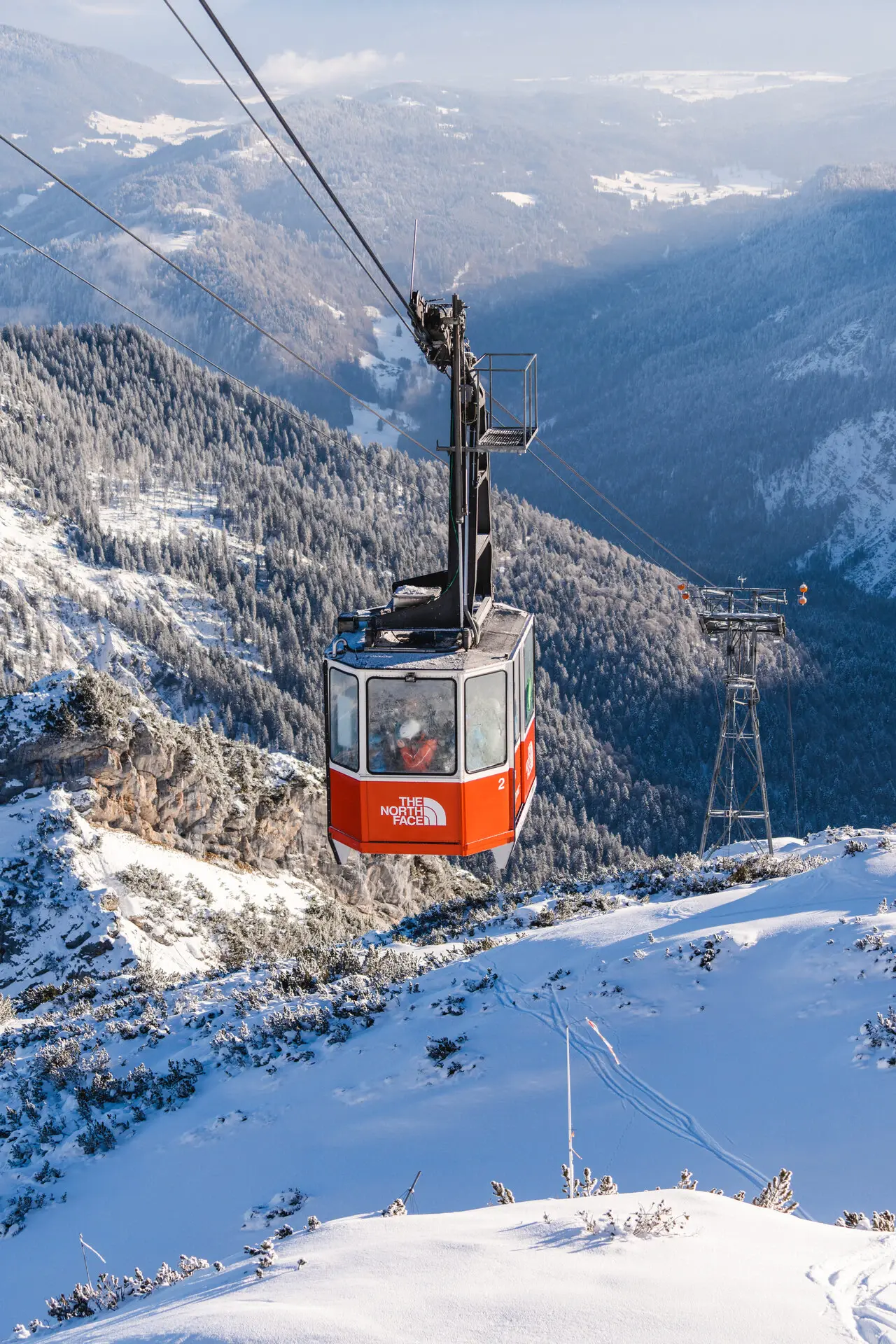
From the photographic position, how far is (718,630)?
32.8 m

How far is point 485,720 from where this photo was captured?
577 inches

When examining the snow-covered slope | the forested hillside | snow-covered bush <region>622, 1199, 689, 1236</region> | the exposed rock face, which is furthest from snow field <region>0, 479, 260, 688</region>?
snow-covered bush <region>622, 1199, 689, 1236</region>

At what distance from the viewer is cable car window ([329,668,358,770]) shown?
1457 centimetres

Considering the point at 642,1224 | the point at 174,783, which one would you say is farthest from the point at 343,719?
the point at 174,783

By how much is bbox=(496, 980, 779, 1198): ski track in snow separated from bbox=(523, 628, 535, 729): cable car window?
495 centimetres

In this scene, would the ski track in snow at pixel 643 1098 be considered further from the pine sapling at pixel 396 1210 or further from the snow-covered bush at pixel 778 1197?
the pine sapling at pixel 396 1210

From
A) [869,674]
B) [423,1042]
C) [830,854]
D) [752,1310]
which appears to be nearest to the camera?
[752,1310]

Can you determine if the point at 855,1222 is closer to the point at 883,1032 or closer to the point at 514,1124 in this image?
the point at 883,1032

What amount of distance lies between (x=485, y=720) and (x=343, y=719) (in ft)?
6.47

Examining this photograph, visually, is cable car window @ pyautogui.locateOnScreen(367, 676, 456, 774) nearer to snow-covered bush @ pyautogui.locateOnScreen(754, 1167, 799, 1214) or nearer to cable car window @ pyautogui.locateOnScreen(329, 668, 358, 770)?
cable car window @ pyautogui.locateOnScreen(329, 668, 358, 770)

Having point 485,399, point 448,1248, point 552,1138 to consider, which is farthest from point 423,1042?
point 485,399

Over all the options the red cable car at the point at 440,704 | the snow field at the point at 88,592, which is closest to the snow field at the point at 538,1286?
the red cable car at the point at 440,704

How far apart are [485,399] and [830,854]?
1627cm

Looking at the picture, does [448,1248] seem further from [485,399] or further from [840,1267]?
[485,399]
